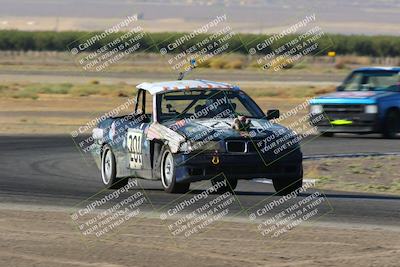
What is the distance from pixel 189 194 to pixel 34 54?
116m

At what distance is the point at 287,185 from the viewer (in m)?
15.3

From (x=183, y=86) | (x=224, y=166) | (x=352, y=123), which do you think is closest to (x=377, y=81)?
(x=352, y=123)

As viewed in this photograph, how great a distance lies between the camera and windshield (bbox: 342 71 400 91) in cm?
2703

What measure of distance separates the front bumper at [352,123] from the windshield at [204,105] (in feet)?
35.3

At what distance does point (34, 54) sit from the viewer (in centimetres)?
12912

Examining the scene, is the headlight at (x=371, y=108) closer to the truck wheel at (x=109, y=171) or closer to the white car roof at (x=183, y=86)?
the truck wheel at (x=109, y=171)

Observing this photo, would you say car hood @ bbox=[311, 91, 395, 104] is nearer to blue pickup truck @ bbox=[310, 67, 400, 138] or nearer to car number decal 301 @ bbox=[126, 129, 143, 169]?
blue pickup truck @ bbox=[310, 67, 400, 138]

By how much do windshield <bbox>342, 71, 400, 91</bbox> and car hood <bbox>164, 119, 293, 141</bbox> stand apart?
40.3 feet

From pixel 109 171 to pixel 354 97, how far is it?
35.3 ft

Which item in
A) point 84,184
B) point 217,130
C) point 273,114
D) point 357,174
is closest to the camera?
point 217,130

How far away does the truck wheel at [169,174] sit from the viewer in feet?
48.5

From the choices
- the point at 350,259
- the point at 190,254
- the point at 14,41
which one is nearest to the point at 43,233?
the point at 190,254

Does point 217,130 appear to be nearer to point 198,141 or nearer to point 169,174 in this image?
point 198,141

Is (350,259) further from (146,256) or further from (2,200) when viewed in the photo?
(2,200)
